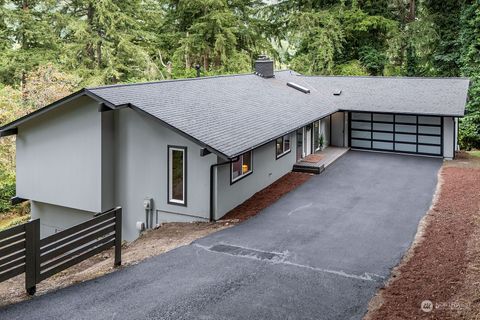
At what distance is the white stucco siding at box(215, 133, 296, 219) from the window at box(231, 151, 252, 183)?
0.14m

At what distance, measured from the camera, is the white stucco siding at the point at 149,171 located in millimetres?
12016

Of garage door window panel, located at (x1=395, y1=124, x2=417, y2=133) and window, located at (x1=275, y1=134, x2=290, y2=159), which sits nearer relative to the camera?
window, located at (x1=275, y1=134, x2=290, y2=159)

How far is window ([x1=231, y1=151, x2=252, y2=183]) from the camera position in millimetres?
13163

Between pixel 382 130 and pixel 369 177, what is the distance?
587cm

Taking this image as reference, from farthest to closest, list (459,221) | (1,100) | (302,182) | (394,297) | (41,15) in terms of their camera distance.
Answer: (41,15)
(1,100)
(302,182)
(459,221)
(394,297)

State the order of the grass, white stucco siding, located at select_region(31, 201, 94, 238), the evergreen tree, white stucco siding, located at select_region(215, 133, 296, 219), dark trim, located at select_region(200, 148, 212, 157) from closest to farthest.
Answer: dark trim, located at select_region(200, 148, 212, 157) < white stucco siding, located at select_region(215, 133, 296, 219) < white stucco siding, located at select_region(31, 201, 94, 238) < the grass < the evergreen tree

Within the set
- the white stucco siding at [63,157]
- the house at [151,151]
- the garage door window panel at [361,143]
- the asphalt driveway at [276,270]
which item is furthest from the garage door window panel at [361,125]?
the white stucco siding at [63,157]

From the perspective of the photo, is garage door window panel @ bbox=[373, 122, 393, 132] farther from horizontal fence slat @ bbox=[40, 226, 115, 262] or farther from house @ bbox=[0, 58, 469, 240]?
horizontal fence slat @ bbox=[40, 226, 115, 262]

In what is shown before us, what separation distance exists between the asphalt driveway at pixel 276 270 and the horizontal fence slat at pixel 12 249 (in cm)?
81

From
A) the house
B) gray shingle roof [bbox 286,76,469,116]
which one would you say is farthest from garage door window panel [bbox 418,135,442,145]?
the house

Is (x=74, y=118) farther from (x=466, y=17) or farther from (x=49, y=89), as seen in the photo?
(x=466, y=17)

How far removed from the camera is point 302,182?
1590 cm

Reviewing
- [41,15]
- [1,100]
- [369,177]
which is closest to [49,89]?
[1,100]

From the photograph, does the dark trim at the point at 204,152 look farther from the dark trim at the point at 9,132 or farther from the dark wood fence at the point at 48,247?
the dark trim at the point at 9,132
